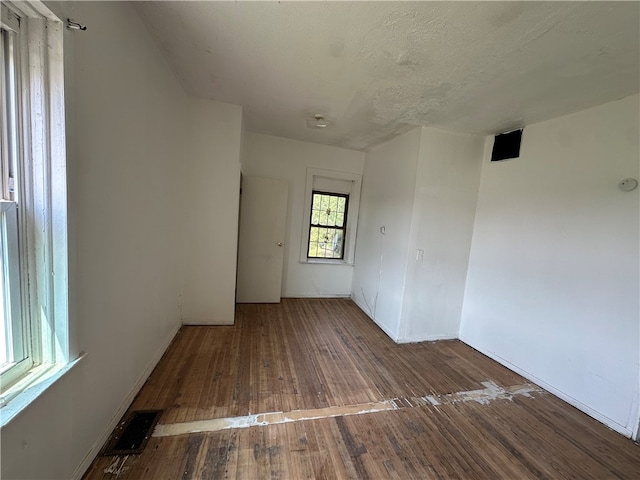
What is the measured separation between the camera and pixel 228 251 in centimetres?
288

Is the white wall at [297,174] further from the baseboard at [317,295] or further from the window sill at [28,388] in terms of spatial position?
the window sill at [28,388]

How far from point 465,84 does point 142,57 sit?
2295 millimetres

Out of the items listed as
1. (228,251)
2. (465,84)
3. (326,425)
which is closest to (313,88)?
(465,84)

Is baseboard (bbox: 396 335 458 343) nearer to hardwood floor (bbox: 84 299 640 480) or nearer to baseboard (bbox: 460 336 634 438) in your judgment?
hardwood floor (bbox: 84 299 640 480)

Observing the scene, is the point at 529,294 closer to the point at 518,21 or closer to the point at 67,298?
the point at 518,21

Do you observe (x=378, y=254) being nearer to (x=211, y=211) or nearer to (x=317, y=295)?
(x=317, y=295)

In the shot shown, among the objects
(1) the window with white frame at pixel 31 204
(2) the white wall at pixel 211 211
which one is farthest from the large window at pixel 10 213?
(2) the white wall at pixel 211 211

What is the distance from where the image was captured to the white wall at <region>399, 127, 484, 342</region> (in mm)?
2795

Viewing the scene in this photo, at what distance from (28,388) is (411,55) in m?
2.58

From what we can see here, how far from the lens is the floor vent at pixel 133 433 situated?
4.54 feet

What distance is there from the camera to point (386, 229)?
3.36 meters

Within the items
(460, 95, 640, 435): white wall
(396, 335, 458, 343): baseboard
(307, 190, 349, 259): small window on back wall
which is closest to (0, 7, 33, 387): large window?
→ (396, 335, 458, 343): baseboard

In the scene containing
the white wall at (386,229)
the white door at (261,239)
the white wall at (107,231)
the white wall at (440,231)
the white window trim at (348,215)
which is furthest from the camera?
the white window trim at (348,215)

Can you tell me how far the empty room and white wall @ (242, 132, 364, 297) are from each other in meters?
0.59
